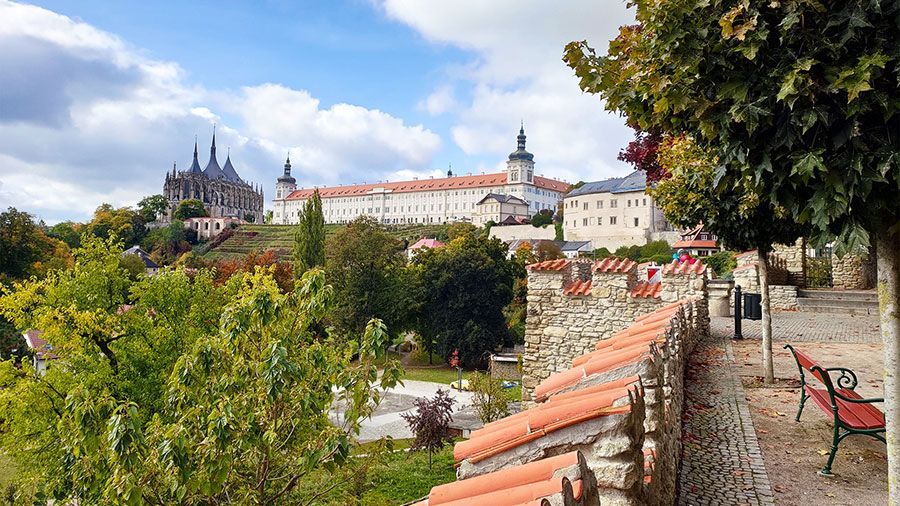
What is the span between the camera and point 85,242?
53.3 feet

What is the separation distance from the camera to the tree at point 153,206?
12470 centimetres

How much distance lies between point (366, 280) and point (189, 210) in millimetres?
97700

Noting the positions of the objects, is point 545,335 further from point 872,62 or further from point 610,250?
point 610,250

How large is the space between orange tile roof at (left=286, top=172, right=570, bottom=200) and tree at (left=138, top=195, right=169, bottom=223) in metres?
28.7

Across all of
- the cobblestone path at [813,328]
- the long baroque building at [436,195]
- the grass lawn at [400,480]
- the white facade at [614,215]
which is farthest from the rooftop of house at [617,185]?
the grass lawn at [400,480]

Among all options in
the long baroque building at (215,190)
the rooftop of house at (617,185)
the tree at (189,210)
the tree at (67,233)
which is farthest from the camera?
the long baroque building at (215,190)

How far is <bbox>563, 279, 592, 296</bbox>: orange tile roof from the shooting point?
39.2 ft

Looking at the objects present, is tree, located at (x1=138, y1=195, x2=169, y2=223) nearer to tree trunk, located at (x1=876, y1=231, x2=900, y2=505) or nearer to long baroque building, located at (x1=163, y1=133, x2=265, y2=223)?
long baroque building, located at (x1=163, y1=133, x2=265, y2=223)

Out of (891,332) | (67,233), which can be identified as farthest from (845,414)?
(67,233)

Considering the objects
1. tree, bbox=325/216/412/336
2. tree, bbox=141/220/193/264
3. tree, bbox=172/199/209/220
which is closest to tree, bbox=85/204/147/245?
tree, bbox=141/220/193/264

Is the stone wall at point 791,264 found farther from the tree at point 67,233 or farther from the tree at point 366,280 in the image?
the tree at point 67,233

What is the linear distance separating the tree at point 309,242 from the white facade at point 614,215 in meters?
49.5

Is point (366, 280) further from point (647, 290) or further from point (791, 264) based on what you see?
point (647, 290)

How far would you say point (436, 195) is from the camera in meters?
128
